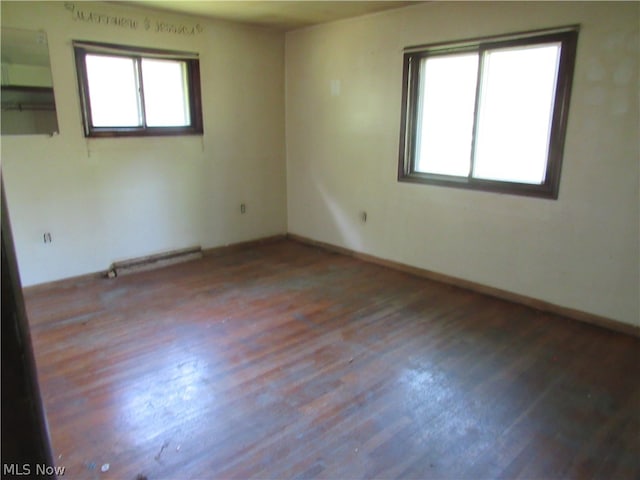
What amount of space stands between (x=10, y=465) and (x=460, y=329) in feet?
9.86

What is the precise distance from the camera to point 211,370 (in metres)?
2.66

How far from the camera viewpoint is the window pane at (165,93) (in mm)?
4297

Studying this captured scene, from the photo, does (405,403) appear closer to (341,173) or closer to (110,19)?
(341,173)

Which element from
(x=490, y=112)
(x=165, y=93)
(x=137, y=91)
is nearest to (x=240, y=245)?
(x=165, y=93)

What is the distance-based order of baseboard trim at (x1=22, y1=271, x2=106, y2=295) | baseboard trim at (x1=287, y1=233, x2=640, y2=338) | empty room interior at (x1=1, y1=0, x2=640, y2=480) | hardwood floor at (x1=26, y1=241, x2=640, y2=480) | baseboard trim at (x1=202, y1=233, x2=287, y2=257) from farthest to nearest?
baseboard trim at (x1=202, y1=233, x2=287, y2=257) < baseboard trim at (x1=22, y1=271, x2=106, y2=295) < baseboard trim at (x1=287, y1=233, x2=640, y2=338) < empty room interior at (x1=1, y1=0, x2=640, y2=480) < hardwood floor at (x1=26, y1=241, x2=640, y2=480)

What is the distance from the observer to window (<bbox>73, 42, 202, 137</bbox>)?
3.94 meters

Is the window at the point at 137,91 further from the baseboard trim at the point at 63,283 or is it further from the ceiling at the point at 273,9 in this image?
the baseboard trim at the point at 63,283

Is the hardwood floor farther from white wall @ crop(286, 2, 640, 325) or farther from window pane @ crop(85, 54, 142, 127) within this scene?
window pane @ crop(85, 54, 142, 127)

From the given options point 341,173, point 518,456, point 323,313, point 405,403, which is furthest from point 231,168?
point 518,456

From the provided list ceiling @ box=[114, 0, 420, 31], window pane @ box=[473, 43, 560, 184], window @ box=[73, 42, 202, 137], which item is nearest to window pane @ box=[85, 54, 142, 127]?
window @ box=[73, 42, 202, 137]

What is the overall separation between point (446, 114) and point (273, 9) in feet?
6.08

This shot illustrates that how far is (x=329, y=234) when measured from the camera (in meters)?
5.21

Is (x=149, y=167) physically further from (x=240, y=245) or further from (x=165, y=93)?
(x=240, y=245)

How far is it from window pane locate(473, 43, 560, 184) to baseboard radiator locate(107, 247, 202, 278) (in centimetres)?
307
